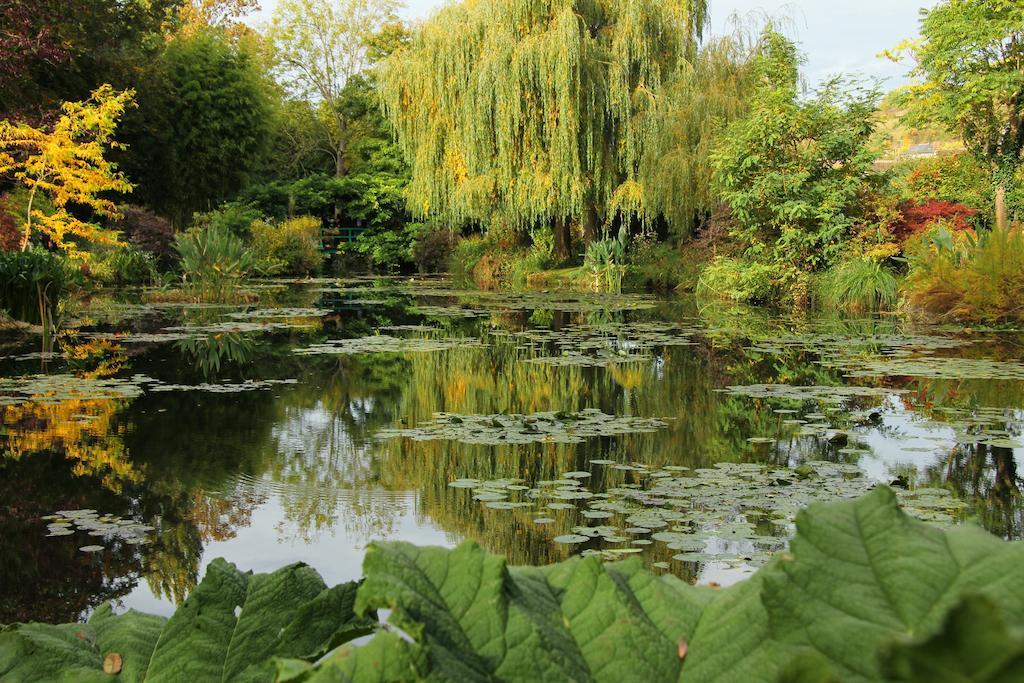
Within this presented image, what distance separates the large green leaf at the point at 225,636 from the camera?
0.68m

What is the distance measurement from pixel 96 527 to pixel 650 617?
140 inches

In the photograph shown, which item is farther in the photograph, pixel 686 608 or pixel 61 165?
pixel 61 165

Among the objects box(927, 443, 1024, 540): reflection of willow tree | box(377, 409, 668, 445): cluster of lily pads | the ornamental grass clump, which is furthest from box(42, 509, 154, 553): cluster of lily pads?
the ornamental grass clump

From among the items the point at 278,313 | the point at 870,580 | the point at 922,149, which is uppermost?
the point at 922,149

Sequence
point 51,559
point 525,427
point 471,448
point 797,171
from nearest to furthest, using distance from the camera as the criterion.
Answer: point 51,559
point 471,448
point 525,427
point 797,171

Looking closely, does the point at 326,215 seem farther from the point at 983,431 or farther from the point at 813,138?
the point at 983,431

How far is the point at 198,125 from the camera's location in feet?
87.4

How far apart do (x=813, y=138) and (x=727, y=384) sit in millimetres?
10046

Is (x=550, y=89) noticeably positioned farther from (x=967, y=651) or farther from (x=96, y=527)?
(x=967, y=651)

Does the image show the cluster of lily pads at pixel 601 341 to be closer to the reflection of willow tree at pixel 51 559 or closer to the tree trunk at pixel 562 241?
the reflection of willow tree at pixel 51 559

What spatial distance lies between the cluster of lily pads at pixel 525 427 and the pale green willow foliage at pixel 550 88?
12.4m

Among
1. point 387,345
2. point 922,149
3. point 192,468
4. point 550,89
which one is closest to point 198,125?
point 550,89

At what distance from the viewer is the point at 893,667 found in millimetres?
301

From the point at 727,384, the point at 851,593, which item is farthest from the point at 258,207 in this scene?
the point at 851,593
